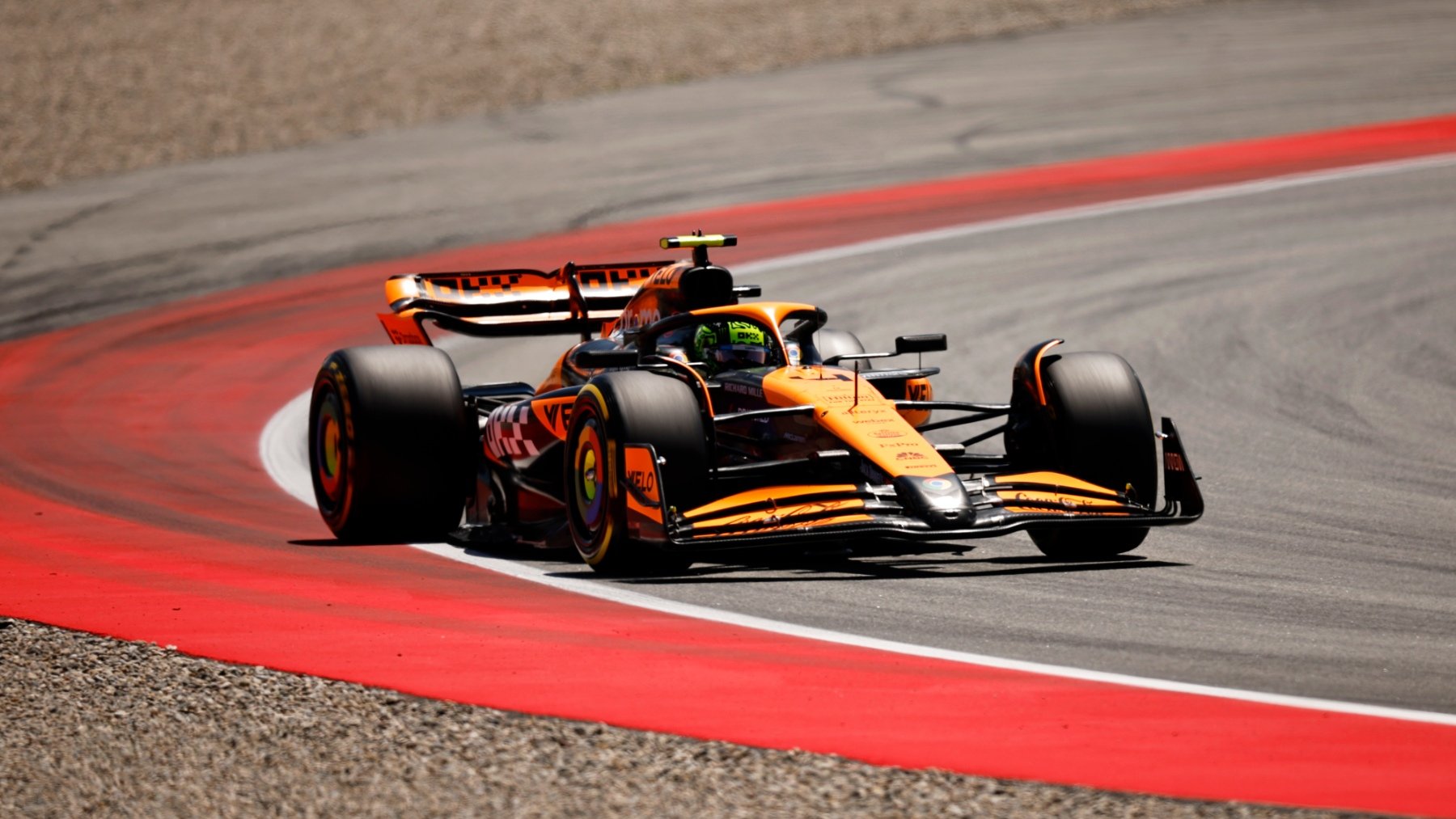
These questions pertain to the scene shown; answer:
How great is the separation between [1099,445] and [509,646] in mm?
3707

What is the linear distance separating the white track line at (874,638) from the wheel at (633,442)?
24cm

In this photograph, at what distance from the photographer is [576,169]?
28.5 m

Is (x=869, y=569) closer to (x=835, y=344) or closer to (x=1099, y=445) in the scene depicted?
(x=1099, y=445)


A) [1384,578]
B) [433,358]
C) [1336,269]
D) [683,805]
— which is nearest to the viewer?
[683,805]

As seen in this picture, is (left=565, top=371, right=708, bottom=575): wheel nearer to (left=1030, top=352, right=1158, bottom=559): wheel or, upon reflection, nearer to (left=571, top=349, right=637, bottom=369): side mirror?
(left=571, top=349, right=637, bottom=369): side mirror

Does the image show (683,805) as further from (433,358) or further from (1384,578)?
(433,358)

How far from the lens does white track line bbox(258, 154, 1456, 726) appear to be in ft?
22.7

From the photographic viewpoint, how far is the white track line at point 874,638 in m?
6.91

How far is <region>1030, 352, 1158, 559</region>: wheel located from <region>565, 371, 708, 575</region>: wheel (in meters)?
1.98

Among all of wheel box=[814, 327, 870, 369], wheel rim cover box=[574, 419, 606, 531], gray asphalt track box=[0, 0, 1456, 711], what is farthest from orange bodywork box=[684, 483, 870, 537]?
wheel box=[814, 327, 870, 369]

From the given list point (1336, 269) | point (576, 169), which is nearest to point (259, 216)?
point (576, 169)

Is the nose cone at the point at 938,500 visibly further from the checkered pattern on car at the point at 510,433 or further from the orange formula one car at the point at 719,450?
the checkered pattern on car at the point at 510,433

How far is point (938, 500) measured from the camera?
30.4ft

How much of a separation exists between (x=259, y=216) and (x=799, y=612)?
775 inches
